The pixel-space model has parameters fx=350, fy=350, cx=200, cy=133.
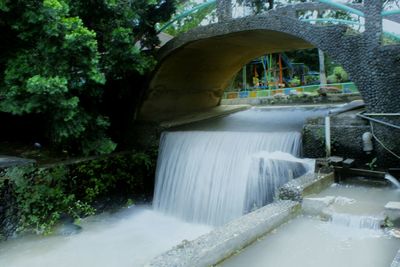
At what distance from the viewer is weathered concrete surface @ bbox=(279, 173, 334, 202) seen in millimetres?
5293

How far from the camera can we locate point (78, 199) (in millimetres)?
8211

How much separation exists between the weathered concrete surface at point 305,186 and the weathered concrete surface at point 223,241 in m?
0.39

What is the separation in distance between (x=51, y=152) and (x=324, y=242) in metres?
7.20

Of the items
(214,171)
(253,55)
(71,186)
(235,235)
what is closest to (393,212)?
(235,235)

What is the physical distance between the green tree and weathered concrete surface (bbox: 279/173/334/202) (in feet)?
14.2

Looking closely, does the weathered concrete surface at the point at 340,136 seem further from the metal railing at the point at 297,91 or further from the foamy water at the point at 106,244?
the metal railing at the point at 297,91

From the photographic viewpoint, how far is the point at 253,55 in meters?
12.1

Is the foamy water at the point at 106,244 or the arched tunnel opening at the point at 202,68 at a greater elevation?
the arched tunnel opening at the point at 202,68

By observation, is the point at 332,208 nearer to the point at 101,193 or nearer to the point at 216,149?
the point at 216,149

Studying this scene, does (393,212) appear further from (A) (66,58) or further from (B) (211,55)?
(B) (211,55)

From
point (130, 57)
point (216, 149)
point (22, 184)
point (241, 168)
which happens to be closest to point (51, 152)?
point (22, 184)

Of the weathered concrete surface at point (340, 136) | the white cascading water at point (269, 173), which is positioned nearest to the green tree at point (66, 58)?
the white cascading water at point (269, 173)

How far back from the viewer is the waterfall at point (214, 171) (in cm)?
745

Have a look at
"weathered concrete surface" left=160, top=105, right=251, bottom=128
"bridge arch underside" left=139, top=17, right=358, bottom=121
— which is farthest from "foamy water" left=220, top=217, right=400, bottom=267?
"weathered concrete surface" left=160, top=105, right=251, bottom=128
